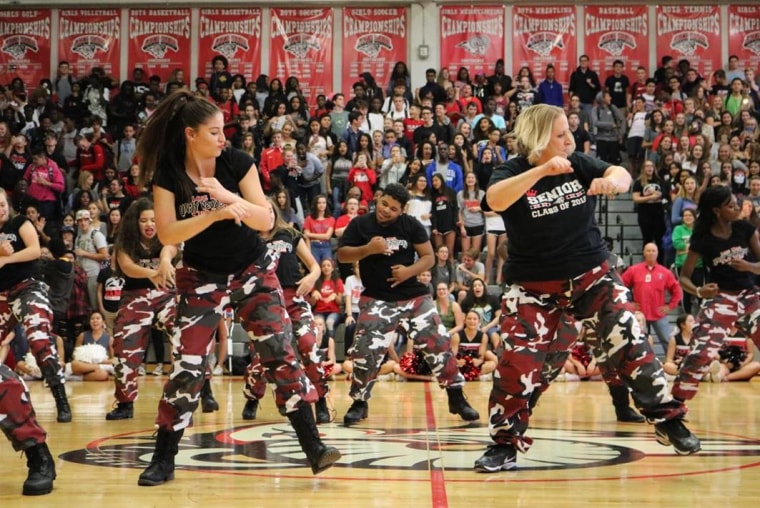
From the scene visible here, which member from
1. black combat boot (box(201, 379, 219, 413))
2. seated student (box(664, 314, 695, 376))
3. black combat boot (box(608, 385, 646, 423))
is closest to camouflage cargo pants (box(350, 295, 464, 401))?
black combat boot (box(608, 385, 646, 423))

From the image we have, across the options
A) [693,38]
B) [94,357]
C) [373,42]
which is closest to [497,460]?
[94,357]

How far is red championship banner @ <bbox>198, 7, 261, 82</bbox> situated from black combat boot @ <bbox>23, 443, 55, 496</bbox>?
65.7ft

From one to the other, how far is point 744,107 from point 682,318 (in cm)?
778

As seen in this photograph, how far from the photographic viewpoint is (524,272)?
534cm

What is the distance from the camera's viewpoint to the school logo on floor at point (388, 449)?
18.6 feet

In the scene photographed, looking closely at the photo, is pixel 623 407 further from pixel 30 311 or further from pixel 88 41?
pixel 88 41

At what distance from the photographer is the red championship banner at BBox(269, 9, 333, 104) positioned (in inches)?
949

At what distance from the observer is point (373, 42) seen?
24.2m

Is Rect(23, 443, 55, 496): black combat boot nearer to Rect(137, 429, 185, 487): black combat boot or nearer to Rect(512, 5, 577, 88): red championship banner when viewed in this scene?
Rect(137, 429, 185, 487): black combat boot

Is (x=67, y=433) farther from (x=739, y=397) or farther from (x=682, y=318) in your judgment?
(x=682, y=318)

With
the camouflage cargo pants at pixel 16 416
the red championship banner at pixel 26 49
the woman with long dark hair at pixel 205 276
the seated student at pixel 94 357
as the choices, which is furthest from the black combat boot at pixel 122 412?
the red championship banner at pixel 26 49

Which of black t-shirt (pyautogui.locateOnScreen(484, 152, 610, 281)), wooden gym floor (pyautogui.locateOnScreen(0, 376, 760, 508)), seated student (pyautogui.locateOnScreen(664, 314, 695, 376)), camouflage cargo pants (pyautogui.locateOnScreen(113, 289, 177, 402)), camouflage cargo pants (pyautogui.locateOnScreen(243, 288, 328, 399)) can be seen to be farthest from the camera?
seated student (pyautogui.locateOnScreen(664, 314, 695, 376))

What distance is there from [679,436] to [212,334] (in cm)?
246

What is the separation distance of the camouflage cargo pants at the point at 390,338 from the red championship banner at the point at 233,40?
16998mm
